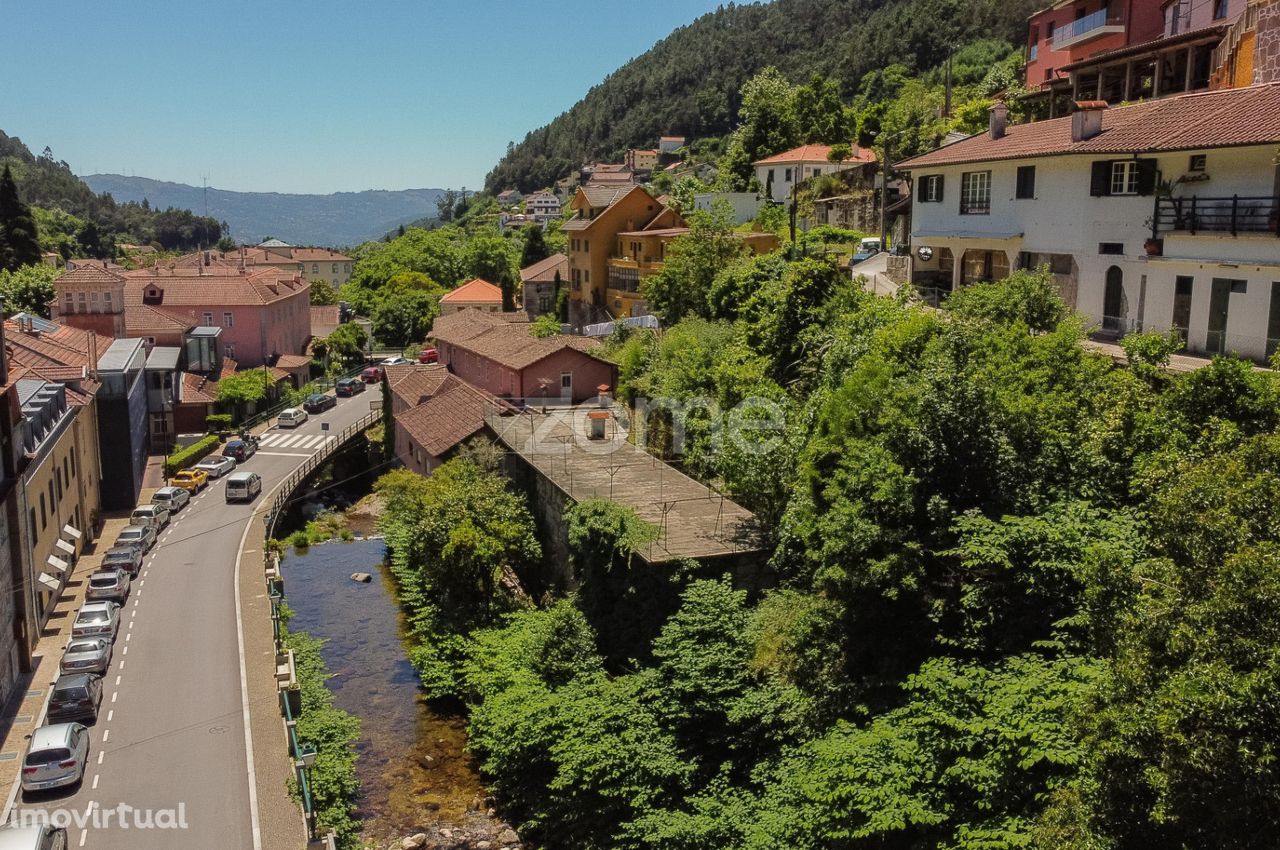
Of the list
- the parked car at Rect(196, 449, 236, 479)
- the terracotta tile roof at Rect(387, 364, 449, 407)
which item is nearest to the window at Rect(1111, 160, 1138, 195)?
the terracotta tile roof at Rect(387, 364, 449, 407)

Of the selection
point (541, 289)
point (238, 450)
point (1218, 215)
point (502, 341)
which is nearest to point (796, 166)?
point (541, 289)

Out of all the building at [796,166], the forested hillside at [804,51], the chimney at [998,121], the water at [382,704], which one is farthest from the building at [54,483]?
the forested hillside at [804,51]

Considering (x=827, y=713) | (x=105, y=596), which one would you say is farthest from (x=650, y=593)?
Result: (x=105, y=596)

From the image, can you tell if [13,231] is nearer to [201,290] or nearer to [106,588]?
[201,290]

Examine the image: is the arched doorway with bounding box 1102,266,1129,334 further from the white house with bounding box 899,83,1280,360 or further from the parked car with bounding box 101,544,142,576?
the parked car with bounding box 101,544,142,576

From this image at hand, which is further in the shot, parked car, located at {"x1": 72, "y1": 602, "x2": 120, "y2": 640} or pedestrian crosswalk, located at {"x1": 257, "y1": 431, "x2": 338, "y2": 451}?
pedestrian crosswalk, located at {"x1": 257, "y1": 431, "x2": 338, "y2": 451}

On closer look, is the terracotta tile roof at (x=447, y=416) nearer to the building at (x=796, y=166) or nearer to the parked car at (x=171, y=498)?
the parked car at (x=171, y=498)

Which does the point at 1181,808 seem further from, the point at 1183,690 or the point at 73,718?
the point at 73,718
